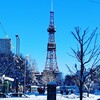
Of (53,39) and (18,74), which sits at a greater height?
(53,39)

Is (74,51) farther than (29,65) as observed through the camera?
No

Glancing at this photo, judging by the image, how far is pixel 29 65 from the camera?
9175 centimetres

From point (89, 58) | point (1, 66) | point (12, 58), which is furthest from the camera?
point (12, 58)

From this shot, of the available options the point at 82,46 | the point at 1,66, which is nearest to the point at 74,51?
the point at 82,46

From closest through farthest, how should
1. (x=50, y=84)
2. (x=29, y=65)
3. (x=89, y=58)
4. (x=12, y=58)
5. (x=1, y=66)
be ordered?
1. (x=50, y=84)
2. (x=89, y=58)
3. (x=1, y=66)
4. (x=12, y=58)
5. (x=29, y=65)

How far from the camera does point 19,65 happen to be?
85125 millimetres

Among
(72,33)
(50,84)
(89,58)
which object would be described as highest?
(72,33)

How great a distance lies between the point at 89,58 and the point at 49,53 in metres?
82.6

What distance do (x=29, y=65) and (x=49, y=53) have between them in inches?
671

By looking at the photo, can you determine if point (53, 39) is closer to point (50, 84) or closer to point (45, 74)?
point (45, 74)

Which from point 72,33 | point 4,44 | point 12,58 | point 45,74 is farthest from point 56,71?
point 72,33

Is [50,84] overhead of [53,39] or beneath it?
beneath

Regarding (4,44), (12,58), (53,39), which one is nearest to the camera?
(4,44)

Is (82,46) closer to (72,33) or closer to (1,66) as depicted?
(72,33)
